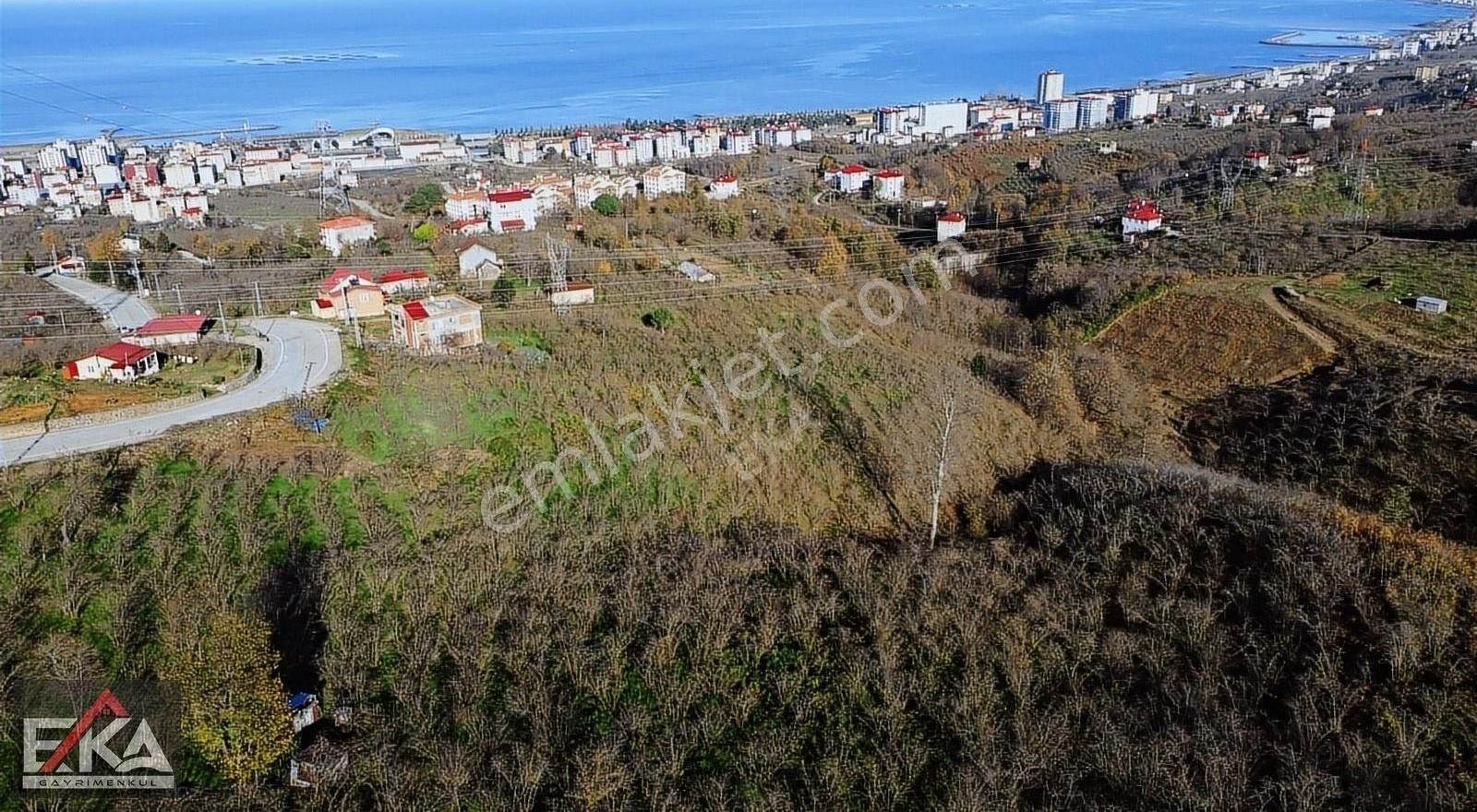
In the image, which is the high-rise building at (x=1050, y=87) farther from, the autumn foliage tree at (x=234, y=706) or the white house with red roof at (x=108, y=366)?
the autumn foliage tree at (x=234, y=706)

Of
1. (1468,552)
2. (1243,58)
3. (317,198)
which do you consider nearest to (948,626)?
(1468,552)

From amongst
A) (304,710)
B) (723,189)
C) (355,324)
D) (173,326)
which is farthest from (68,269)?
(723,189)

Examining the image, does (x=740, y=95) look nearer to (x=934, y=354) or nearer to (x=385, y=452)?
(x=934, y=354)

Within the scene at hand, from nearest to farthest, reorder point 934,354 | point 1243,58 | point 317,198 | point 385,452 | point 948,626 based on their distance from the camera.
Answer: point 948,626 → point 385,452 → point 934,354 → point 317,198 → point 1243,58

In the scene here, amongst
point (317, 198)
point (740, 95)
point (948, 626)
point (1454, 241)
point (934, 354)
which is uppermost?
point (740, 95)

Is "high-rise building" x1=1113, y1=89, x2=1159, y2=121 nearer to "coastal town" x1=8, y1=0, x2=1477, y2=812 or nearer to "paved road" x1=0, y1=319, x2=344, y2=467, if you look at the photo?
"coastal town" x1=8, y1=0, x2=1477, y2=812

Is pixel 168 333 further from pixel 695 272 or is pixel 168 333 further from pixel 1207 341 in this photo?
pixel 1207 341

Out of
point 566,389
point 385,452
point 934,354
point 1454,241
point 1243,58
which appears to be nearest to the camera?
→ point 385,452

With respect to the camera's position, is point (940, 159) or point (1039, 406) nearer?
point (1039, 406)
